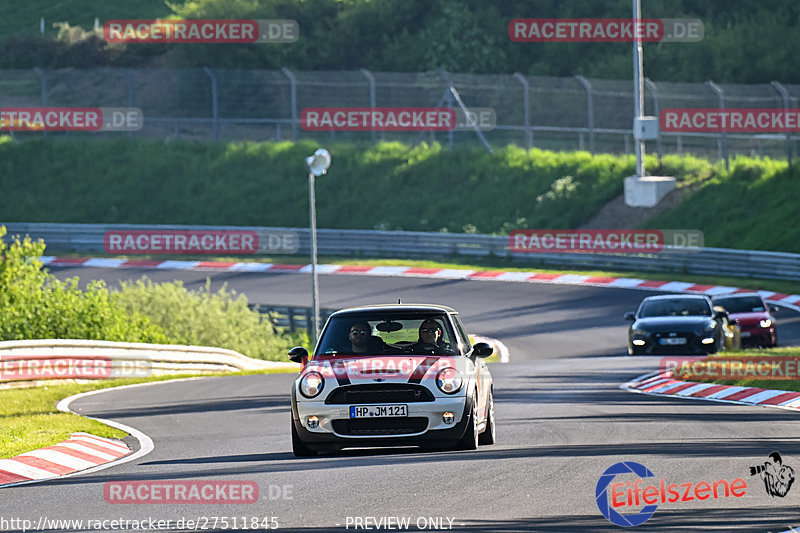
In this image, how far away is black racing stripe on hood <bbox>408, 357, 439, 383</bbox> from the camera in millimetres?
12906

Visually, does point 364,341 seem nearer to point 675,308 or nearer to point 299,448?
point 299,448

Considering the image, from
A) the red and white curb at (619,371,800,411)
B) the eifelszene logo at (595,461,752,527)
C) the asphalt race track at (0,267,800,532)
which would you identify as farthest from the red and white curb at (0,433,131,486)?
the red and white curb at (619,371,800,411)

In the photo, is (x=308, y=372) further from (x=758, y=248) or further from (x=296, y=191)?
(x=296, y=191)

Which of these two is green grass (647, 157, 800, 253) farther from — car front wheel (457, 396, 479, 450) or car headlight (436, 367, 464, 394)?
car headlight (436, 367, 464, 394)

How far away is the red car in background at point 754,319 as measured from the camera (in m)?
30.1

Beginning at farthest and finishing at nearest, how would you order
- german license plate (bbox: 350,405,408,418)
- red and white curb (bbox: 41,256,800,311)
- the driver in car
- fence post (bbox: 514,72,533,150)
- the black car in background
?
fence post (bbox: 514,72,533,150) < red and white curb (bbox: 41,256,800,311) < the black car in background < the driver in car < german license plate (bbox: 350,405,408,418)

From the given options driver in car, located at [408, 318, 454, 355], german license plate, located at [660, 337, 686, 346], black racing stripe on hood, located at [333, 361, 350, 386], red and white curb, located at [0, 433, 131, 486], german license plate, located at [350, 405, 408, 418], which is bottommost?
red and white curb, located at [0, 433, 131, 486]

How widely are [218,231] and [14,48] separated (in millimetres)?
26300

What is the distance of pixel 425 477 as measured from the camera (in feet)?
38.3

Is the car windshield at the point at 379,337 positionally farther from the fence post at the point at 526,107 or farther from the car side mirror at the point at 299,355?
the fence post at the point at 526,107

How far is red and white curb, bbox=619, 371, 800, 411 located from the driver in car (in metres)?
Result: 5.77

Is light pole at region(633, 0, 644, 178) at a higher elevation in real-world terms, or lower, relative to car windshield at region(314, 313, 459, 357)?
higher

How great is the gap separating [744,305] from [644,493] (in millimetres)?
21077

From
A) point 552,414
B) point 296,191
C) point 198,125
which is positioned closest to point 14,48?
point 198,125
